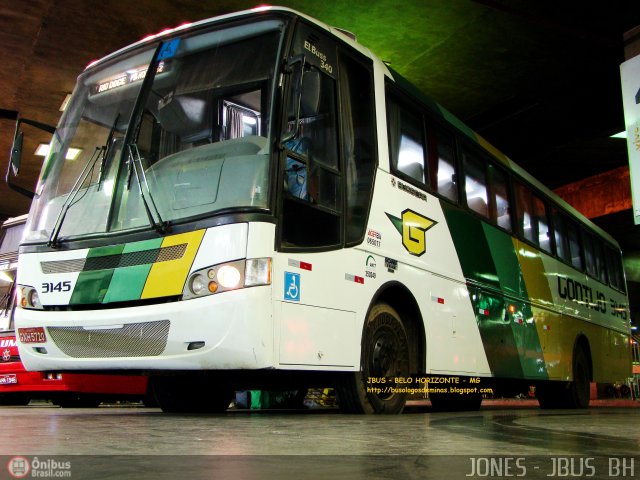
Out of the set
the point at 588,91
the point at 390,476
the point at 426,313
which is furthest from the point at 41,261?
the point at 588,91

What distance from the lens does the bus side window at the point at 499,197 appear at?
8.84 meters

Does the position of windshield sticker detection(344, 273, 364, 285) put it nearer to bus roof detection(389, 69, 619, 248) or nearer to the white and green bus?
the white and green bus

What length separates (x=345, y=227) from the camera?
5543 mm

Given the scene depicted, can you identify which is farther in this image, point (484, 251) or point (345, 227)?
point (484, 251)

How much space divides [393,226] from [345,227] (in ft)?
2.68

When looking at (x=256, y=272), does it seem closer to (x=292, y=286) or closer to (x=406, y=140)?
(x=292, y=286)

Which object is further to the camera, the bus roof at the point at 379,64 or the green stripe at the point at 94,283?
the bus roof at the point at 379,64

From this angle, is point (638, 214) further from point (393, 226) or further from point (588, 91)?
point (588, 91)

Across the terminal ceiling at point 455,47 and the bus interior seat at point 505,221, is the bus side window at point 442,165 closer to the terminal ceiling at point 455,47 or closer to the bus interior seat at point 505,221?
the bus interior seat at point 505,221

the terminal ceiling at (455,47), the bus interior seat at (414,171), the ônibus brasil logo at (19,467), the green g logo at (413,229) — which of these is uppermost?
the terminal ceiling at (455,47)

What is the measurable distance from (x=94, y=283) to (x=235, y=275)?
130cm

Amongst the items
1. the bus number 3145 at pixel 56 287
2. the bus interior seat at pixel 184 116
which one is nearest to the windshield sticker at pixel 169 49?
the bus interior seat at pixel 184 116

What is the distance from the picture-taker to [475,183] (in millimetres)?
8359

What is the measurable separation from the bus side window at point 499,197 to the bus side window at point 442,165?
47.8 inches
